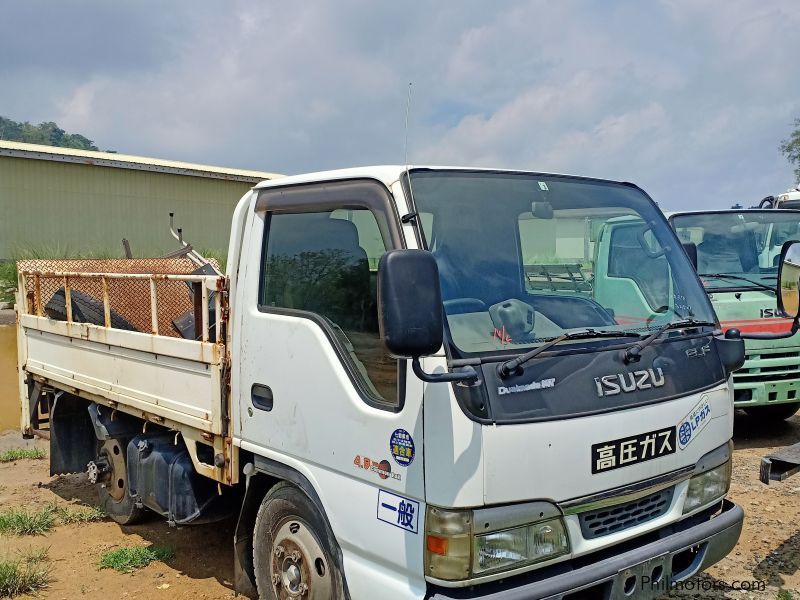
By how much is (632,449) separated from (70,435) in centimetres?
458

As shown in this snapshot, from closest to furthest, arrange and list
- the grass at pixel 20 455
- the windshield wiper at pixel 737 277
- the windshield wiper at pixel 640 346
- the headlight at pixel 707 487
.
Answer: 1. the windshield wiper at pixel 640 346
2. the headlight at pixel 707 487
3. the windshield wiper at pixel 737 277
4. the grass at pixel 20 455

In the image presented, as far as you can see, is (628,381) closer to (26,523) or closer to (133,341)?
(133,341)

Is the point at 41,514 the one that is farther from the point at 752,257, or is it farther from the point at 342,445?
the point at 752,257

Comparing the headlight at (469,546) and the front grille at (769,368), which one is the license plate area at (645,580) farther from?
the front grille at (769,368)

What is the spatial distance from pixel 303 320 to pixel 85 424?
3.36 meters

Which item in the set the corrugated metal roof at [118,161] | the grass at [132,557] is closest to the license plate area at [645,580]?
the grass at [132,557]

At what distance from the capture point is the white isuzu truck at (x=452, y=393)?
252cm

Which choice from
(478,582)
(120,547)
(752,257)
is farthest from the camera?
(752,257)

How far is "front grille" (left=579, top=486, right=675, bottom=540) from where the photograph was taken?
277 cm

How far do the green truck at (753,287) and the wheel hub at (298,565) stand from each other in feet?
14.3

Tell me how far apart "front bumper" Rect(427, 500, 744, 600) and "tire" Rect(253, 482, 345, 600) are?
26.3 inches

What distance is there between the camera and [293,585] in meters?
3.24

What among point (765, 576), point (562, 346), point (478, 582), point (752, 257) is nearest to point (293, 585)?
point (478, 582)

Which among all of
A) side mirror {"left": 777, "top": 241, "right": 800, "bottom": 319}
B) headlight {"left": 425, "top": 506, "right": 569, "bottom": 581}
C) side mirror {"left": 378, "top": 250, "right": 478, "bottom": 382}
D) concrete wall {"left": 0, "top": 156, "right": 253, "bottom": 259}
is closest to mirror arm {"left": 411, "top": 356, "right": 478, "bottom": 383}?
side mirror {"left": 378, "top": 250, "right": 478, "bottom": 382}
